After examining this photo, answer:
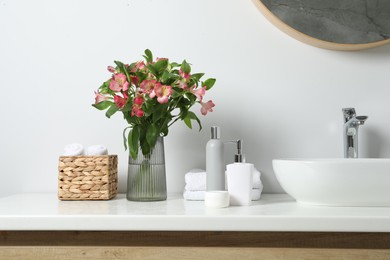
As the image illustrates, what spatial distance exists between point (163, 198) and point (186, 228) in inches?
12.6

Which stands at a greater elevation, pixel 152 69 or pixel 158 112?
pixel 152 69

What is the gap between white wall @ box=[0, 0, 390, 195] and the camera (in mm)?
1502

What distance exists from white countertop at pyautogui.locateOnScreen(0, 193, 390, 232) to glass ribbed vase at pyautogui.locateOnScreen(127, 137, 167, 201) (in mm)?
160

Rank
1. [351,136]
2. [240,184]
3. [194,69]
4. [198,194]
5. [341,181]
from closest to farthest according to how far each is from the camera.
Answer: [341,181]
[240,184]
[198,194]
[351,136]
[194,69]

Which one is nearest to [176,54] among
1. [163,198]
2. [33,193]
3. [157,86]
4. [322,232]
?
[157,86]

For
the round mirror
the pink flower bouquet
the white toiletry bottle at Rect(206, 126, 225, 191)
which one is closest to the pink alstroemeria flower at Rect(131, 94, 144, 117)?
the pink flower bouquet

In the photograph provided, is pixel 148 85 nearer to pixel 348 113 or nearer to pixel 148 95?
pixel 148 95

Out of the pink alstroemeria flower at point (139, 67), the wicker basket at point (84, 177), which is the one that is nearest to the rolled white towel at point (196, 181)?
the wicker basket at point (84, 177)

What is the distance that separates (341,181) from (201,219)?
14.0 inches

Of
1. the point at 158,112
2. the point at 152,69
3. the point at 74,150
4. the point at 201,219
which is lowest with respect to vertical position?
the point at 201,219

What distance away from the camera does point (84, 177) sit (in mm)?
1299

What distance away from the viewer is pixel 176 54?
1534 millimetres

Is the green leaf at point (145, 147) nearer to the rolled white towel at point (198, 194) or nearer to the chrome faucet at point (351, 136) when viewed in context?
the rolled white towel at point (198, 194)

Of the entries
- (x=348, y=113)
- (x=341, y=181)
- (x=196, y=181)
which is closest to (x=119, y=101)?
(x=196, y=181)
